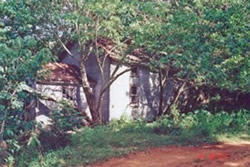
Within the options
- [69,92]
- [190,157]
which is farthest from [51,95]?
[190,157]

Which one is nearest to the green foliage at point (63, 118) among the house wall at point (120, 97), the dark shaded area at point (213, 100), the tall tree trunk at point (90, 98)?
the tall tree trunk at point (90, 98)

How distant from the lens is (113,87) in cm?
2042

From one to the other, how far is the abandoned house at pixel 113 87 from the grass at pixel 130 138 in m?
2.78

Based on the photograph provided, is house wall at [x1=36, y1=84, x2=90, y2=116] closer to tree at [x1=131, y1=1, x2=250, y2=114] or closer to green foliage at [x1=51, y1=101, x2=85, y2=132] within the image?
tree at [x1=131, y1=1, x2=250, y2=114]

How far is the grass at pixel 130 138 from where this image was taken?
36.3 feet

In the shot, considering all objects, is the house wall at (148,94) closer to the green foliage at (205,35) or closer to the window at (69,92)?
the window at (69,92)

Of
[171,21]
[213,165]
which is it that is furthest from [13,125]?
[171,21]

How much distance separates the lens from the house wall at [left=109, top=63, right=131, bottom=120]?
20297 millimetres

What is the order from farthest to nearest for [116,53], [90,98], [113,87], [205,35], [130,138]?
[113,87]
[116,53]
[90,98]
[130,138]
[205,35]

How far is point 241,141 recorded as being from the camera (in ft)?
43.6

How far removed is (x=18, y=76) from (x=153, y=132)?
7735 mm

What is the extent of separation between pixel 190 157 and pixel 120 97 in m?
10.2

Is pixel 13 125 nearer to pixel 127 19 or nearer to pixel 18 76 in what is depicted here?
pixel 18 76

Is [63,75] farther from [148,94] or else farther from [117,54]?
[148,94]
